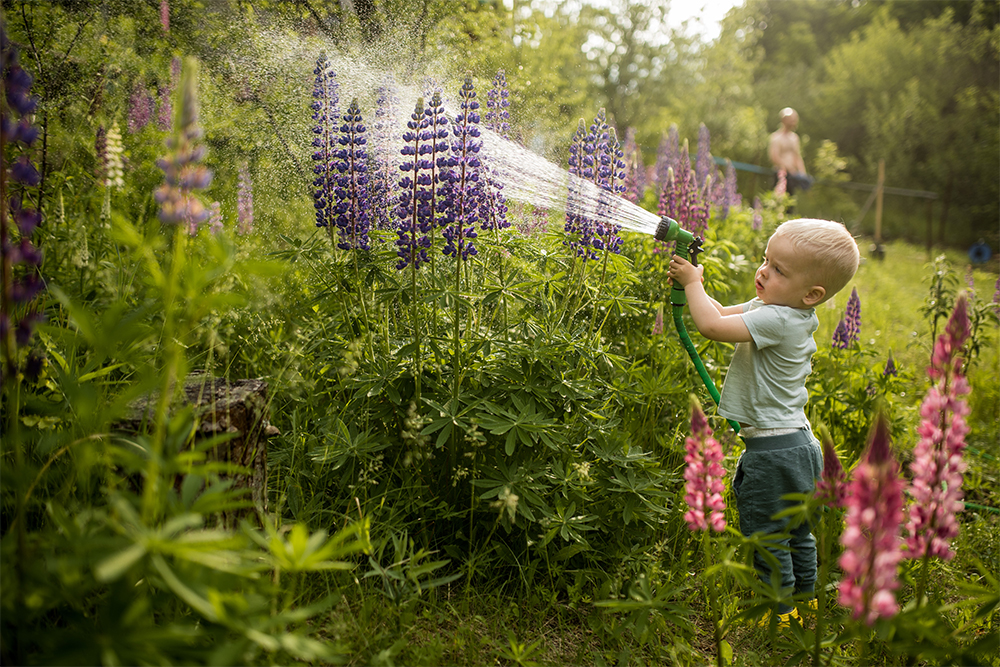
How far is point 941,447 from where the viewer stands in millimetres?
1537

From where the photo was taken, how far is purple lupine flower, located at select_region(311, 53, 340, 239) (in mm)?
2680

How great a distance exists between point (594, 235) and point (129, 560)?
2.34 m

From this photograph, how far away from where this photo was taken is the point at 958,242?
18.7m

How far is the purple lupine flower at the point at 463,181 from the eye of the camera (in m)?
2.47

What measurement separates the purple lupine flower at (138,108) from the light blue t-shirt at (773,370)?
3922 mm

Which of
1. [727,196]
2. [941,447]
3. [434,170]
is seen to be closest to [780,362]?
[941,447]

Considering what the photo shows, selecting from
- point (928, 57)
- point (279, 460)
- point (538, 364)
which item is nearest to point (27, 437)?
point (279, 460)

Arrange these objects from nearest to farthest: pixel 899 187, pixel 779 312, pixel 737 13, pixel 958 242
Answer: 1. pixel 779 312
2. pixel 958 242
3. pixel 899 187
4. pixel 737 13

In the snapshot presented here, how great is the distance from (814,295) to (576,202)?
3.79 ft

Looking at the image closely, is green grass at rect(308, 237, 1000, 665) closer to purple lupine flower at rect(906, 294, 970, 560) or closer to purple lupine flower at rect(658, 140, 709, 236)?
purple lupine flower at rect(906, 294, 970, 560)

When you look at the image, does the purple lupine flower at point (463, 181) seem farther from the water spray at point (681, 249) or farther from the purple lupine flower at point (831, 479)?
the purple lupine flower at point (831, 479)

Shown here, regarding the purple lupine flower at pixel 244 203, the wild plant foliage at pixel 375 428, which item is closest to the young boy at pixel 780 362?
the wild plant foliage at pixel 375 428

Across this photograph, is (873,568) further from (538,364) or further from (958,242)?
(958,242)

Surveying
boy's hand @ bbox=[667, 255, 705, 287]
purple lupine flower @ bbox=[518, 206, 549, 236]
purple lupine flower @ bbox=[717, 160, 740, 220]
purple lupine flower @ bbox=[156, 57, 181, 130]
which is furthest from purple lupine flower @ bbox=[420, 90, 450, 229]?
purple lupine flower @ bbox=[717, 160, 740, 220]
